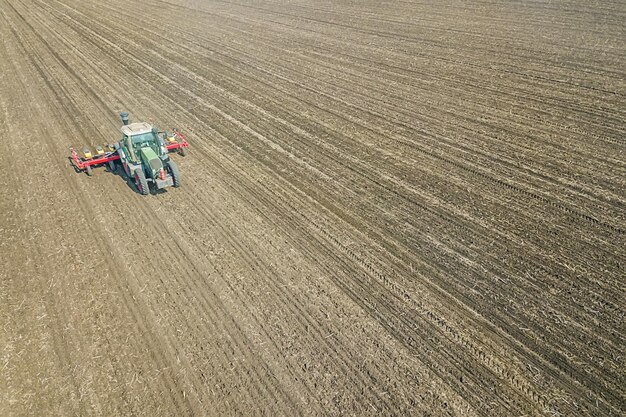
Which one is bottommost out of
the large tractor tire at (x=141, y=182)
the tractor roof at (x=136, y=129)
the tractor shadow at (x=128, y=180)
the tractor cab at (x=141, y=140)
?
the tractor shadow at (x=128, y=180)

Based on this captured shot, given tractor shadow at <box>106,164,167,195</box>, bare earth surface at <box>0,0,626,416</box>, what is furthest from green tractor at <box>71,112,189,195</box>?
bare earth surface at <box>0,0,626,416</box>

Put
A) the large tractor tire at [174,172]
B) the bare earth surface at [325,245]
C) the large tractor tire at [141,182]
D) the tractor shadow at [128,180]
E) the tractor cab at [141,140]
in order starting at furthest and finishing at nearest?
the tractor shadow at [128,180] → the large tractor tire at [174,172] → the tractor cab at [141,140] → the large tractor tire at [141,182] → the bare earth surface at [325,245]

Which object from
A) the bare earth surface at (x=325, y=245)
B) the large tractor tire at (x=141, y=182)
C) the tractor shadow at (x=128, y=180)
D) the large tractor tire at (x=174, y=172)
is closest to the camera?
the bare earth surface at (x=325, y=245)

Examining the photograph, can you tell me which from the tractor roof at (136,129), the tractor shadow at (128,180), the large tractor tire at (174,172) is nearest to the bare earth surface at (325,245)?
the tractor shadow at (128,180)

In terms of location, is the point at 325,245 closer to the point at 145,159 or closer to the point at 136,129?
the point at 145,159

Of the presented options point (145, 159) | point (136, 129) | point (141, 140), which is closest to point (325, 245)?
point (145, 159)

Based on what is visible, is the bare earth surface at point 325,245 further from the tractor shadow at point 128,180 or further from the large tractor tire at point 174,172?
the large tractor tire at point 174,172
